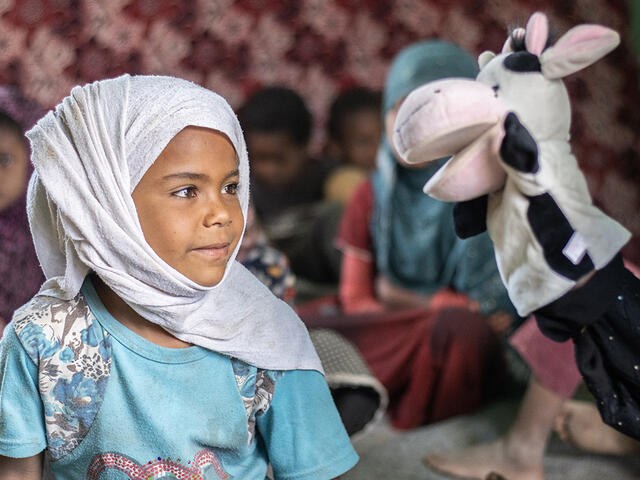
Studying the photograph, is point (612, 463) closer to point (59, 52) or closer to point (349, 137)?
point (349, 137)

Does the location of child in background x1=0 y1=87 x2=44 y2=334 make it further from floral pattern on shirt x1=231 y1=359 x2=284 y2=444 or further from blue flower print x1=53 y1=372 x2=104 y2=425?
floral pattern on shirt x1=231 y1=359 x2=284 y2=444

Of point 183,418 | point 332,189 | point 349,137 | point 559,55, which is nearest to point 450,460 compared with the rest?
point 183,418

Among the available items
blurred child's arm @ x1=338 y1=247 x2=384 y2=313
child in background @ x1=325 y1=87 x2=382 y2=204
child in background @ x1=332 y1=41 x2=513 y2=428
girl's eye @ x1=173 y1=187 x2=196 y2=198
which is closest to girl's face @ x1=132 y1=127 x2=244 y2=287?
girl's eye @ x1=173 y1=187 x2=196 y2=198

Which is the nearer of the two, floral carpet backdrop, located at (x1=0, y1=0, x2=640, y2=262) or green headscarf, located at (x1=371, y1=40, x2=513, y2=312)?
green headscarf, located at (x1=371, y1=40, x2=513, y2=312)

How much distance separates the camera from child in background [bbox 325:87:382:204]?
7.75 ft

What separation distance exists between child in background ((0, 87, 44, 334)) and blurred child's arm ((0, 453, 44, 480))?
0.19 meters

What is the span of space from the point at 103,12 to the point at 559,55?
1.56m

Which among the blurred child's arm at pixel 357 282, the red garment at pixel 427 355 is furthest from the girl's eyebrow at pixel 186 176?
the blurred child's arm at pixel 357 282

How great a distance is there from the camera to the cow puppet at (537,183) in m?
0.71

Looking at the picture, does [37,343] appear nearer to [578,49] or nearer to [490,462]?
[578,49]

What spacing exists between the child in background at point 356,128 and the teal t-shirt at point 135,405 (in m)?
1.54

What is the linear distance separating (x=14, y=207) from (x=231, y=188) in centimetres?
46

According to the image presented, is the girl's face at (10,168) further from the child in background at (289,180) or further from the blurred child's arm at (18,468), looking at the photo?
the child in background at (289,180)

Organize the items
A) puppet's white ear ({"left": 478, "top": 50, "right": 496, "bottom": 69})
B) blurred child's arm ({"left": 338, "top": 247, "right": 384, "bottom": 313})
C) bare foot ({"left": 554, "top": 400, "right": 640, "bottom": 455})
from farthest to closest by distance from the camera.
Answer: blurred child's arm ({"left": 338, "top": 247, "right": 384, "bottom": 313}) → bare foot ({"left": 554, "top": 400, "right": 640, "bottom": 455}) → puppet's white ear ({"left": 478, "top": 50, "right": 496, "bottom": 69})
